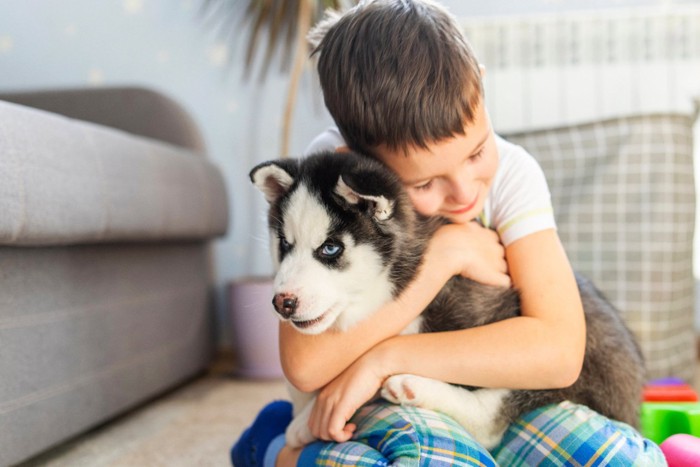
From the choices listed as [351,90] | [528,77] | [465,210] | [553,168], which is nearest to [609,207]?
[553,168]

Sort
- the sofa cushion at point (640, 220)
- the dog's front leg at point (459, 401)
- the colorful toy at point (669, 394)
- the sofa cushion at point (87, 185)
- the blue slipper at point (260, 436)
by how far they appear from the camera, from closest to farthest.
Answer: the dog's front leg at point (459, 401) < the blue slipper at point (260, 436) < the sofa cushion at point (87, 185) < the colorful toy at point (669, 394) < the sofa cushion at point (640, 220)

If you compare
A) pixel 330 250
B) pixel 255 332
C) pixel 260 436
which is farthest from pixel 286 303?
pixel 255 332

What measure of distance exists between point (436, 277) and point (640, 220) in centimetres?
147

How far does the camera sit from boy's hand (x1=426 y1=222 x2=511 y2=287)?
4.19ft

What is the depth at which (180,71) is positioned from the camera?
3320mm

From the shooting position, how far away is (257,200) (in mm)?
3385

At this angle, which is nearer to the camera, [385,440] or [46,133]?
[385,440]

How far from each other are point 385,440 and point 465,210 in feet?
1.53

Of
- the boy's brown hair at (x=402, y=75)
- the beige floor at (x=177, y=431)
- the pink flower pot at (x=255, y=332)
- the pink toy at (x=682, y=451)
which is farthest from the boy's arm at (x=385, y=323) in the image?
the pink flower pot at (x=255, y=332)

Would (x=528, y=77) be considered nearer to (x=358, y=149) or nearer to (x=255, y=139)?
(x=255, y=139)

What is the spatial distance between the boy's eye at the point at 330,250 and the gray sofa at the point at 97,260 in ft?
2.51

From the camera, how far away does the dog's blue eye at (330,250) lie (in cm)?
117

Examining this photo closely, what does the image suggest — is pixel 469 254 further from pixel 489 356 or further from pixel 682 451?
pixel 682 451

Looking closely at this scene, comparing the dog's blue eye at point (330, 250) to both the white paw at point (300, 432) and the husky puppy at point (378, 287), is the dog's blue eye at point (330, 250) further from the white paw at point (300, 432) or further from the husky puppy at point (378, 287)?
the white paw at point (300, 432)
